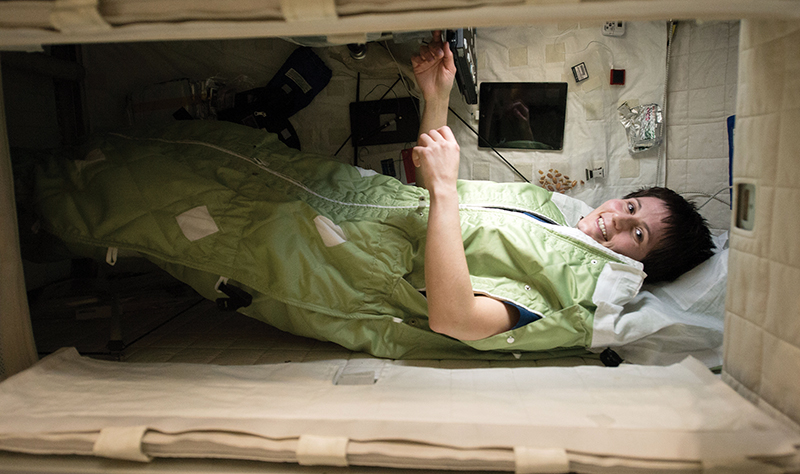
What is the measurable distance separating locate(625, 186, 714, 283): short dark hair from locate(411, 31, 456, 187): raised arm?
27.3 inches

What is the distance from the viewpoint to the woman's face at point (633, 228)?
4.05 feet

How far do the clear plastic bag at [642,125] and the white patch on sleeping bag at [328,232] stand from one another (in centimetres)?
119

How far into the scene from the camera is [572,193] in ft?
5.60

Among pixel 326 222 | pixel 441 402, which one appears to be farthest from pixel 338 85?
pixel 441 402

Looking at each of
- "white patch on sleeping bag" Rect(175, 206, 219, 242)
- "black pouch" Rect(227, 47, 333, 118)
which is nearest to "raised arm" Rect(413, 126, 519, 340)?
"white patch on sleeping bag" Rect(175, 206, 219, 242)

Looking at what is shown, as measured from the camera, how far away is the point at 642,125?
5.28 feet

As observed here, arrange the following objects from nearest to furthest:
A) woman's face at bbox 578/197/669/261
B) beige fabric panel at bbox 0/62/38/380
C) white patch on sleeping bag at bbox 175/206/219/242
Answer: beige fabric panel at bbox 0/62/38/380
white patch on sleeping bag at bbox 175/206/219/242
woman's face at bbox 578/197/669/261

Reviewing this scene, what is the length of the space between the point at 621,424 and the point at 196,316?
1.16 meters

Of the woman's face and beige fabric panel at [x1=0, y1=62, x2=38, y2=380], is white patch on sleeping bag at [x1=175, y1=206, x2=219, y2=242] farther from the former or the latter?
the woman's face

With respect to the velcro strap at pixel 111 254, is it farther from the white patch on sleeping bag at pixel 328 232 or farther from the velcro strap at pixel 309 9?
the velcro strap at pixel 309 9

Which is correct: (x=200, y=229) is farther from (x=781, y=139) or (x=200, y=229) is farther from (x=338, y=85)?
(x=781, y=139)

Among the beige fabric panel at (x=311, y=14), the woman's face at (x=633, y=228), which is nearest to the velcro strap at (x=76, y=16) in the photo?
the beige fabric panel at (x=311, y=14)

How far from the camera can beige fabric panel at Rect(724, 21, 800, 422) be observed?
60cm

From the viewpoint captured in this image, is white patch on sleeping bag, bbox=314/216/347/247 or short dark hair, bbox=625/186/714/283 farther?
short dark hair, bbox=625/186/714/283
